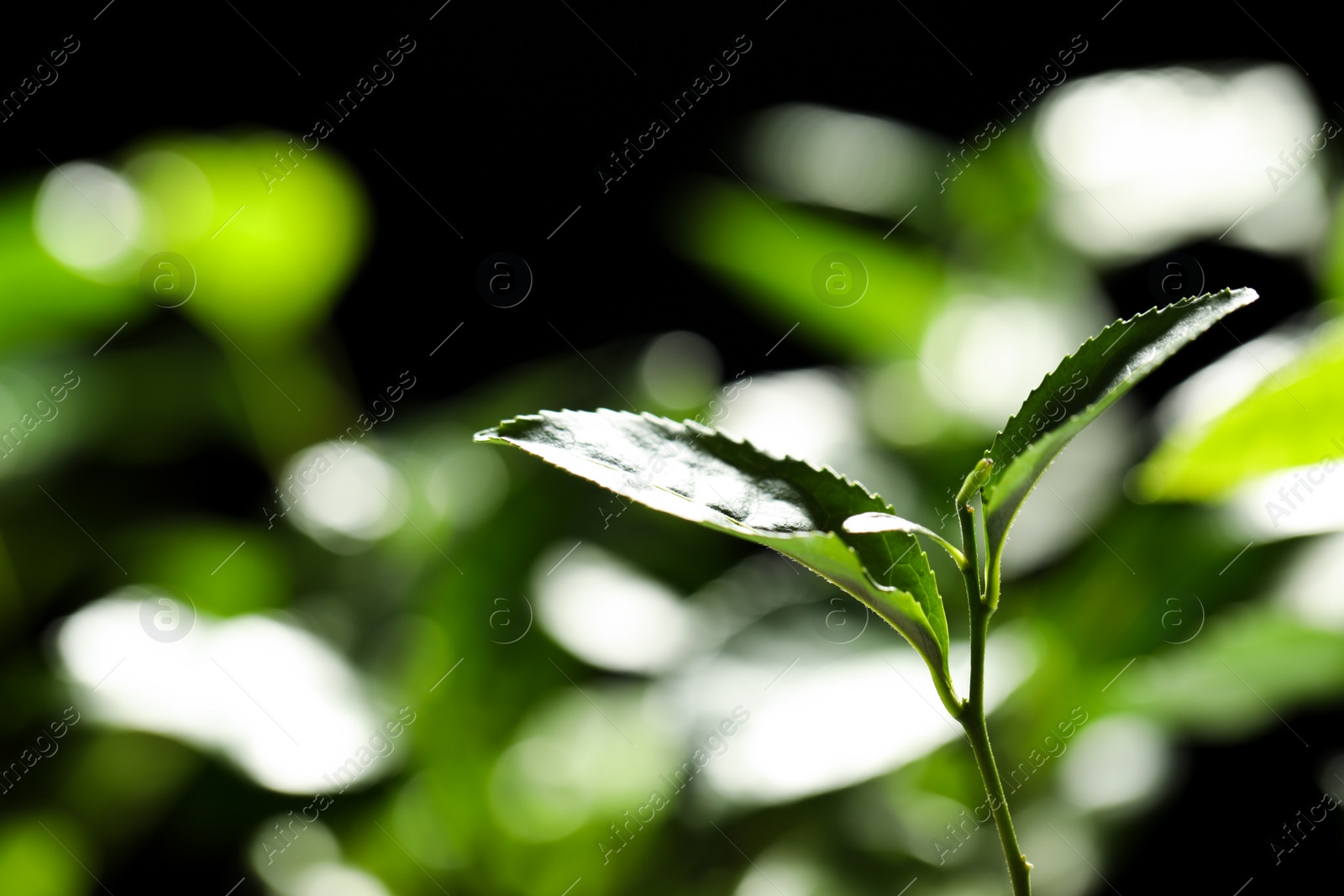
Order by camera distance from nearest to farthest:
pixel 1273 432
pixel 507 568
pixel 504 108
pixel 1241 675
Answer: pixel 1273 432, pixel 1241 675, pixel 507 568, pixel 504 108

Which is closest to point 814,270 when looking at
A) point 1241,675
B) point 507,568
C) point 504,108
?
point 507,568

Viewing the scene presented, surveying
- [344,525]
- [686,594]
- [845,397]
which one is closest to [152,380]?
[344,525]

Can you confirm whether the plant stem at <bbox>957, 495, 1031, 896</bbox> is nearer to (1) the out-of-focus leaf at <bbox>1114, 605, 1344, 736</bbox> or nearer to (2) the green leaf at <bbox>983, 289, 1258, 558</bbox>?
(2) the green leaf at <bbox>983, 289, 1258, 558</bbox>

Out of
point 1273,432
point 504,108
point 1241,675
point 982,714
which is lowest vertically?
point 1241,675

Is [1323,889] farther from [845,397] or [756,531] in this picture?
[756,531]

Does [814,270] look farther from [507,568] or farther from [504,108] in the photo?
[504,108]

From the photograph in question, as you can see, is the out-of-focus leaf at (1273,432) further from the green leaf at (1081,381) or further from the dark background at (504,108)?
the dark background at (504,108)
